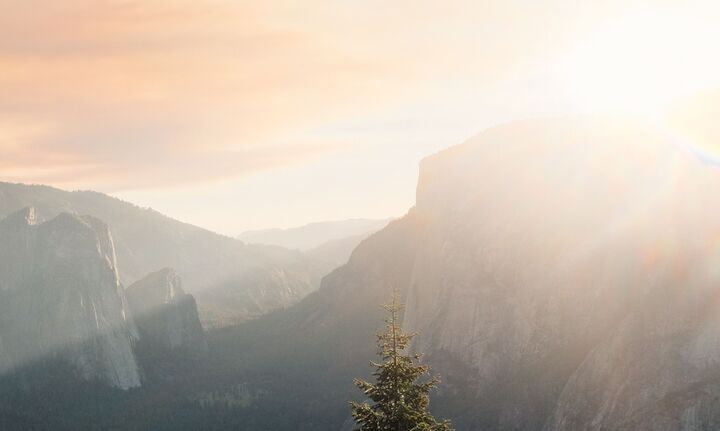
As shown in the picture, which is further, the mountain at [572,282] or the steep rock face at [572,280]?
the steep rock face at [572,280]

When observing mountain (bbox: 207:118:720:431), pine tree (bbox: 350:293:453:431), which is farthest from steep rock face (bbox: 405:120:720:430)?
pine tree (bbox: 350:293:453:431)

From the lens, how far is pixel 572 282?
117 metres

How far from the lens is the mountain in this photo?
87.3 m

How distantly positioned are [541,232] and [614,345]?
38891 millimetres

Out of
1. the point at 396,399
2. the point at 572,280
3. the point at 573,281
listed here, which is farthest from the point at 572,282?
the point at 396,399

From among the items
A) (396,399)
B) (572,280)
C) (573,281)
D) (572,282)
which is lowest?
(396,399)

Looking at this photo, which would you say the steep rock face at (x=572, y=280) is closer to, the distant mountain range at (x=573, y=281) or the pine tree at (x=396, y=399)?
the distant mountain range at (x=573, y=281)

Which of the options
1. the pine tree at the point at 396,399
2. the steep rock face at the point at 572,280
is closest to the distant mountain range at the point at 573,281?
the steep rock face at the point at 572,280

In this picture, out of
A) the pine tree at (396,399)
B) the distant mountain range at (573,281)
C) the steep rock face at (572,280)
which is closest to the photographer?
the pine tree at (396,399)

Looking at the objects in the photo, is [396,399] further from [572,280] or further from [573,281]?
[572,280]

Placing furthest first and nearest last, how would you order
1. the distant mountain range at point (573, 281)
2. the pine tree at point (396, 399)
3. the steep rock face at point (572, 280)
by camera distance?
1. the steep rock face at point (572, 280)
2. the distant mountain range at point (573, 281)
3. the pine tree at point (396, 399)

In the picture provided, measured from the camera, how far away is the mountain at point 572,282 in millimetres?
87312

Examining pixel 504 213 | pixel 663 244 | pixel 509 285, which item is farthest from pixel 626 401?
pixel 504 213

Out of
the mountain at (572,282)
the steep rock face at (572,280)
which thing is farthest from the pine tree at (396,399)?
the steep rock face at (572,280)
